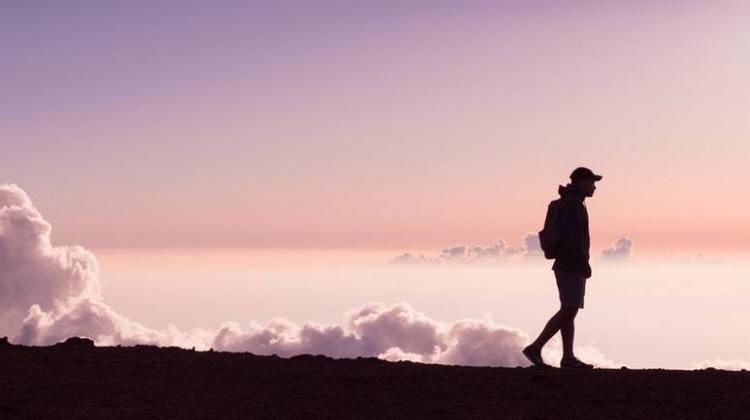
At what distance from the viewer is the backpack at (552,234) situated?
14.2 m

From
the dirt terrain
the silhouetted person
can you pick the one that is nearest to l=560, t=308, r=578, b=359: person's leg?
the silhouetted person

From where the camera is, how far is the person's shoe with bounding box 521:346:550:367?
13852 mm

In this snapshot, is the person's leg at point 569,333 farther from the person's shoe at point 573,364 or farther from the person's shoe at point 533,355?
the person's shoe at point 533,355

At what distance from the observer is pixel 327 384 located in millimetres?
11680

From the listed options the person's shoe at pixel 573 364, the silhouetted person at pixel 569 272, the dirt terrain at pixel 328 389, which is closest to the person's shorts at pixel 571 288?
the silhouetted person at pixel 569 272

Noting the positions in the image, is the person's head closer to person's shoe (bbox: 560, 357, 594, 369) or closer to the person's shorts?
the person's shorts

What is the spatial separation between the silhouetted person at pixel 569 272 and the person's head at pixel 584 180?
0.02m

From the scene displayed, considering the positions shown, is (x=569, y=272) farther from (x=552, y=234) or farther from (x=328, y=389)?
(x=328, y=389)

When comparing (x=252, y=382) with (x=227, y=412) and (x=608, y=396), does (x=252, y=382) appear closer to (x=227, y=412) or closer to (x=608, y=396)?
(x=227, y=412)

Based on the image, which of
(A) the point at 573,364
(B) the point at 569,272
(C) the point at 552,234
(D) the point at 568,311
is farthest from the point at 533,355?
(C) the point at 552,234

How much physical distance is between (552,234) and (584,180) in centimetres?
92

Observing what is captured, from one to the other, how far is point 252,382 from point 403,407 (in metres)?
1.95

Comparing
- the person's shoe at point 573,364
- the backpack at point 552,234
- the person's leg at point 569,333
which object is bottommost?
the person's shoe at point 573,364

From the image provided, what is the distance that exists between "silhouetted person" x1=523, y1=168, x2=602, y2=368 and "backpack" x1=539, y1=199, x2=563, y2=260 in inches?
0.5
